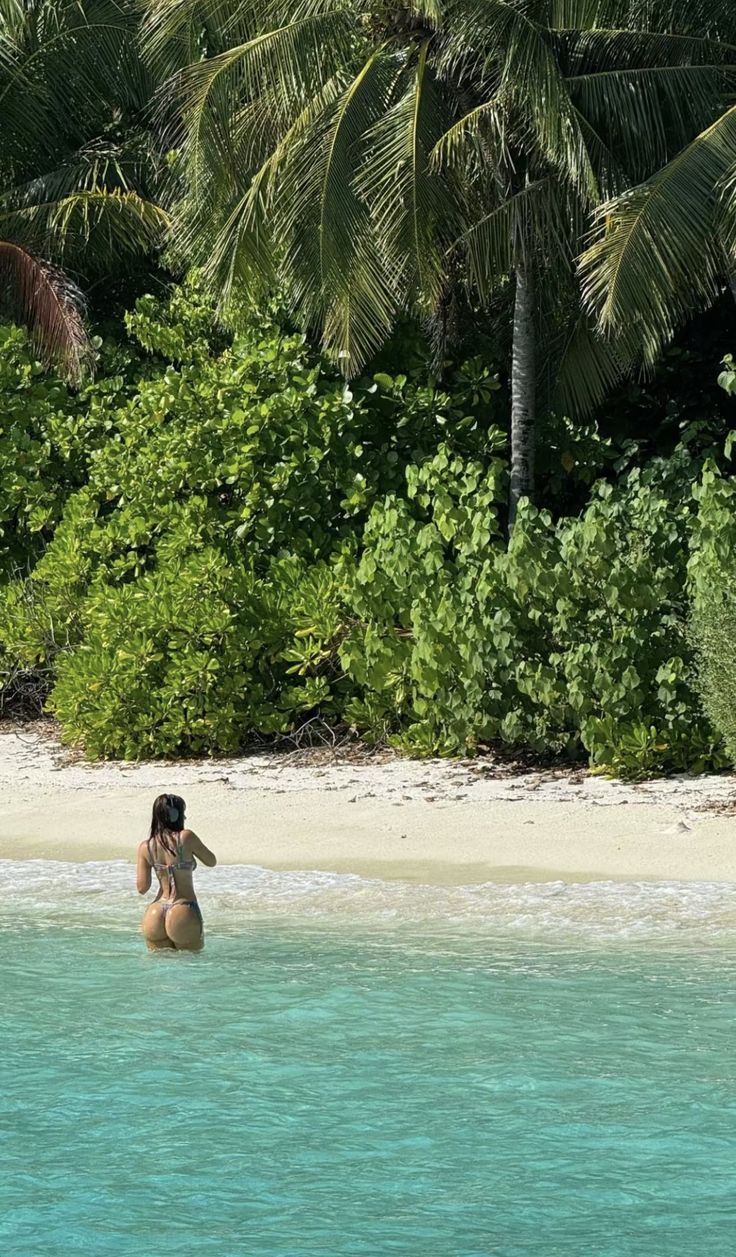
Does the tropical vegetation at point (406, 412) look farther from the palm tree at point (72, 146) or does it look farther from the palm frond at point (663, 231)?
the palm tree at point (72, 146)

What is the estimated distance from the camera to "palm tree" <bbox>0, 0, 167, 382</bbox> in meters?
17.3

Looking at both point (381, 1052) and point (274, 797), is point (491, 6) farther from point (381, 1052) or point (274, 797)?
point (381, 1052)

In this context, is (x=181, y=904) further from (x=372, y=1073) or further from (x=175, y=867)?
(x=372, y=1073)

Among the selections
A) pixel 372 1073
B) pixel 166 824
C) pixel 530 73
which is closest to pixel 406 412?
pixel 530 73

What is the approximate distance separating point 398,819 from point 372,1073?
3983mm

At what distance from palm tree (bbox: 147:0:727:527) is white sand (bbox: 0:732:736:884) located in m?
3.75

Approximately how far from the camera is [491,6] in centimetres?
1305

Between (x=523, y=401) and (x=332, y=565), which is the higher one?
(x=523, y=401)

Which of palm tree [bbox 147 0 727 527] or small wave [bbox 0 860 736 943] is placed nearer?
small wave [bbox 0 860 736 943]

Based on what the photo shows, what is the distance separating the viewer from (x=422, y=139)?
1348 centimetres

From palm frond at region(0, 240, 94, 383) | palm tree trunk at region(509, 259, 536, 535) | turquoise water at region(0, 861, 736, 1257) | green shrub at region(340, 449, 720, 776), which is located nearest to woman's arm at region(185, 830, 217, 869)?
turquoise water at region(0, 861, 736, 1257)

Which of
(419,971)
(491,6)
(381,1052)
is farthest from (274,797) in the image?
(491,6)

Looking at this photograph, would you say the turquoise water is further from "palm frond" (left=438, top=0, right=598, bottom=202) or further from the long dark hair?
"palm frond" (left=438, top=0, right=598, bottom=202)

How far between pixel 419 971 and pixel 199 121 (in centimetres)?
842
